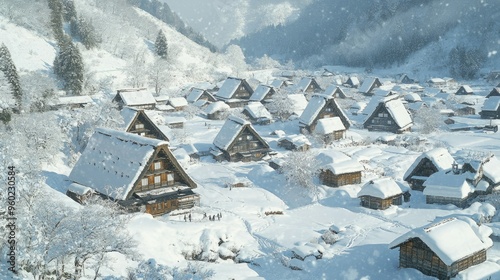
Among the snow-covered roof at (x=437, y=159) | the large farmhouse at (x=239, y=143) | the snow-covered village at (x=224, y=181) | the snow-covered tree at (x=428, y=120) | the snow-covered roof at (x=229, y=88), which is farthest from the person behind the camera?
the snow-covered roof at (x=229, y=88)

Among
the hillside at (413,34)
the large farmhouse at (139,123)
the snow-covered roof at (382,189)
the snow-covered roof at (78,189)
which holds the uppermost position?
the hillside at (413,34)

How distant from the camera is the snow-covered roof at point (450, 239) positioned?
2220 cm

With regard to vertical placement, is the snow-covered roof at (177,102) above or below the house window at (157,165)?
below

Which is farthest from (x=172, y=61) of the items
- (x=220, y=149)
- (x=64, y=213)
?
(x=64, y=213)

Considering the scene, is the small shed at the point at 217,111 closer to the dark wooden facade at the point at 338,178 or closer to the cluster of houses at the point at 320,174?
the cluster of houses at the point at 320,174

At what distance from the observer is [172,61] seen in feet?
351

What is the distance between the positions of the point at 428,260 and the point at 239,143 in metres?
25.8

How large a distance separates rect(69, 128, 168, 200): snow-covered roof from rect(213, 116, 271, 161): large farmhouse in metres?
16.4

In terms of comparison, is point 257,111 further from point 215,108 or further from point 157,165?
point 157,165

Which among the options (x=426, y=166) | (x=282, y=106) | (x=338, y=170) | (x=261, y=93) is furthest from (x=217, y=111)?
(x=426, y=166)

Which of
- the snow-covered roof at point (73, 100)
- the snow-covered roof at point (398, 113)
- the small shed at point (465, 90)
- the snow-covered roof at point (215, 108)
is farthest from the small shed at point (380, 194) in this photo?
the small shed at point (465, 90)

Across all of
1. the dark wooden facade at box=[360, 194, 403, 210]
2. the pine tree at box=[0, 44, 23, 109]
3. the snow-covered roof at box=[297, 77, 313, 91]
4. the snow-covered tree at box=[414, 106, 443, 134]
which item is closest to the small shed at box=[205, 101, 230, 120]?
the pine tree at box=[0, 44, 23, 109]

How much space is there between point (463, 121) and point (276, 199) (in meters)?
47.9

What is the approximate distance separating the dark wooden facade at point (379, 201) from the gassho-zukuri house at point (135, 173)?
13453 millimetres
